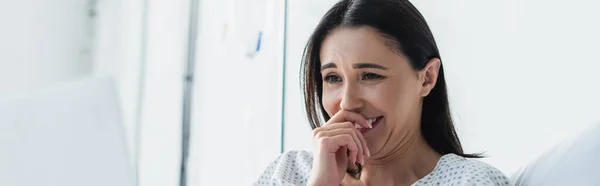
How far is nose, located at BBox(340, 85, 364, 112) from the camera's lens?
124cm

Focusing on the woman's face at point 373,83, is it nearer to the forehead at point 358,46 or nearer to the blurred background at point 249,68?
the forehead at point 358,46

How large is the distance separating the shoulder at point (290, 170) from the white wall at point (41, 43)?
1.99 meters

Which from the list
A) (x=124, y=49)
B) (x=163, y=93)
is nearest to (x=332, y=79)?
(x=163, y=93)

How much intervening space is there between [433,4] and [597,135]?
1.97 feet

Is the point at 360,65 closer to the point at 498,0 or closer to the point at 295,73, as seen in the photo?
the point at 498,0

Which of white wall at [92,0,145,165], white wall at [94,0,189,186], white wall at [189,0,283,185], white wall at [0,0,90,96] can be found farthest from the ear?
white wall at [0,0,90,96]

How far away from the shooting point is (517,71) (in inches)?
49.8

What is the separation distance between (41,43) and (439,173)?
2.50 meters

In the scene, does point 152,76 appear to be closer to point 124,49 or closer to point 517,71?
point 124,49

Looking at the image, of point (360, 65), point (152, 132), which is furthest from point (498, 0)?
point (152, 132)

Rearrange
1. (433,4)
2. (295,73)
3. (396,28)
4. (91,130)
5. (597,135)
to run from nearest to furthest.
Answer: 1. (597,135)
2. (91,130)
3. (396,28)
4. (433,4)
5. (295,73)

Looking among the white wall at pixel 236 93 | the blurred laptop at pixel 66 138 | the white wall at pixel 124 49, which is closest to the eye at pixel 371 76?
the blurred laptop at pixel 66 138

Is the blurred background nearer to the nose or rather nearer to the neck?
the neck

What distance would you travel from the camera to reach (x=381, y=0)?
4.18 feet
